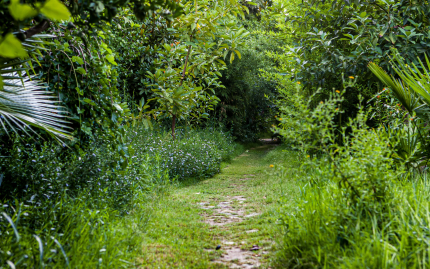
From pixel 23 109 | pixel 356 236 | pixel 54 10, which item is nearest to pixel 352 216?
pixel 356 236

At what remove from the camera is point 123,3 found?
1966mm

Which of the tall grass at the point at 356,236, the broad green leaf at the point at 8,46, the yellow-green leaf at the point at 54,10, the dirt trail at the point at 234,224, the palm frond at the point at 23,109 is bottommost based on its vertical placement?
the dirt trail at the point at 234,224

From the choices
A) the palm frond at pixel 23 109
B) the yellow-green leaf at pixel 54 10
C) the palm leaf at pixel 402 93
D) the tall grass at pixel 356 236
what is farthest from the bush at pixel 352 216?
the palm frond at pixel 23 109

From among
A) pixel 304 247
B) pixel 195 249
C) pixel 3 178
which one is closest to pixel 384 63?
pixel 304 247

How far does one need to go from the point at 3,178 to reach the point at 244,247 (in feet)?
7.82

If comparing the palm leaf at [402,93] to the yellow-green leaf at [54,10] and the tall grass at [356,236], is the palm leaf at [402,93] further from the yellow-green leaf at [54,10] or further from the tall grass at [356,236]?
the yellow-green leaf at [54,10]

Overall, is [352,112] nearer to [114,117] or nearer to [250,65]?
[114,117]

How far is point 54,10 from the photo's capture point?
1.15m

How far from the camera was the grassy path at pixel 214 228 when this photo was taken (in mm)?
2654

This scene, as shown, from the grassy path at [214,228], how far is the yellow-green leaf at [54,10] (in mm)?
1976

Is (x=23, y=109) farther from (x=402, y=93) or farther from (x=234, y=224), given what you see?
(x=402, y=93)

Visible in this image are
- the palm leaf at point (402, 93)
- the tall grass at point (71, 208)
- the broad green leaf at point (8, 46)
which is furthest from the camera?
the palm leaf at point (402, 93)

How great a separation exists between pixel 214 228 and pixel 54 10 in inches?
117

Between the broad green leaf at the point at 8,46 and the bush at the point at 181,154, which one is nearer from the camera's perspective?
the broad green leaf at the point at 8,46
